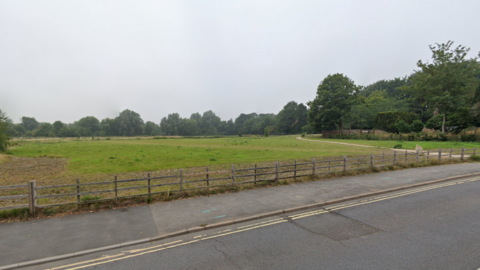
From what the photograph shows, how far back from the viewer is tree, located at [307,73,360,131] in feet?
199

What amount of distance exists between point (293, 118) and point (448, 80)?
73.7 metres

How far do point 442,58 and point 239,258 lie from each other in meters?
56.2

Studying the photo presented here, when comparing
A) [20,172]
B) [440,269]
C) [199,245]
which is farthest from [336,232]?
[20,172]

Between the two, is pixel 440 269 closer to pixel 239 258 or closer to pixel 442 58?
pixel 239 258

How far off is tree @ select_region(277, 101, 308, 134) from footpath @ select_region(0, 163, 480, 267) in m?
103

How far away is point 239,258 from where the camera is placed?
5098mm

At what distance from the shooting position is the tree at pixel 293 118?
4437 inches

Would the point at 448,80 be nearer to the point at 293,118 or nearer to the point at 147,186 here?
the point at 147,186

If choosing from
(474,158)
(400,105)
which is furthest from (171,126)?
(474,158)

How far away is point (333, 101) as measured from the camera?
6181 centimetres

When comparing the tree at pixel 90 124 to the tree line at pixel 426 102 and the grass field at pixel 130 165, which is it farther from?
the tree line at pixel 426 102

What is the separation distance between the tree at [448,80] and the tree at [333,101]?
738 inches

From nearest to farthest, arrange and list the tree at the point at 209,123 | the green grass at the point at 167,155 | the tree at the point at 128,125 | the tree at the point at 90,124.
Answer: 1. the green grass at the point at 167,155
2. the tree at the point at 128,125
3. the tree at the point at 90,124
4. the tree at the point at 209,123

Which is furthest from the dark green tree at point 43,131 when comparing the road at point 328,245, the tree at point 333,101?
the road at point 328,245
